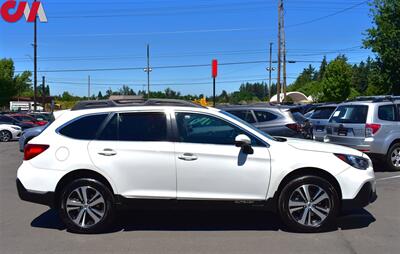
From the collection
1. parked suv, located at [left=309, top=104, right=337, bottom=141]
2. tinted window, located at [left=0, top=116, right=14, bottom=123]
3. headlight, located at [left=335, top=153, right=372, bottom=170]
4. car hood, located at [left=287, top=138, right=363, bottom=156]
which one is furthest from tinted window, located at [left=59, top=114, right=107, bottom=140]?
tinted window, located at [left=0, top=116, right=14, bottom=123]

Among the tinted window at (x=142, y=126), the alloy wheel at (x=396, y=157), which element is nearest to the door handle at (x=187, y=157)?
the tinted window at (x=142, y=126)

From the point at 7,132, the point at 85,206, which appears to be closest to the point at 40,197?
the point at 85,206

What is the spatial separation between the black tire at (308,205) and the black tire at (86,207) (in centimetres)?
223

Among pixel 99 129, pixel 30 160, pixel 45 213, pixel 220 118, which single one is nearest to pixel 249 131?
pixel 220 118

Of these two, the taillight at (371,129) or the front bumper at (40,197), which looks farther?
the taillight at (371,129)

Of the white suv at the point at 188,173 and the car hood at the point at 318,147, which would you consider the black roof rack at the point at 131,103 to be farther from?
the car hood at the point at 318,147

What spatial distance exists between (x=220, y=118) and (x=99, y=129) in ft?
5.30

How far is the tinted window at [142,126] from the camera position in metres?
6.14

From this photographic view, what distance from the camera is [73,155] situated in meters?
6.06

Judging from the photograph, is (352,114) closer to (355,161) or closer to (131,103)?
(355,161)

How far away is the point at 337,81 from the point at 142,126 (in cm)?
6131

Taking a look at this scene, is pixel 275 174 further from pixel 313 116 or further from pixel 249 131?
pixel 313 116

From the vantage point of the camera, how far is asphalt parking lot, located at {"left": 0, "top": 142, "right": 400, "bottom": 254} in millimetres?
5410

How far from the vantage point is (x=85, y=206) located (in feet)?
19.9
